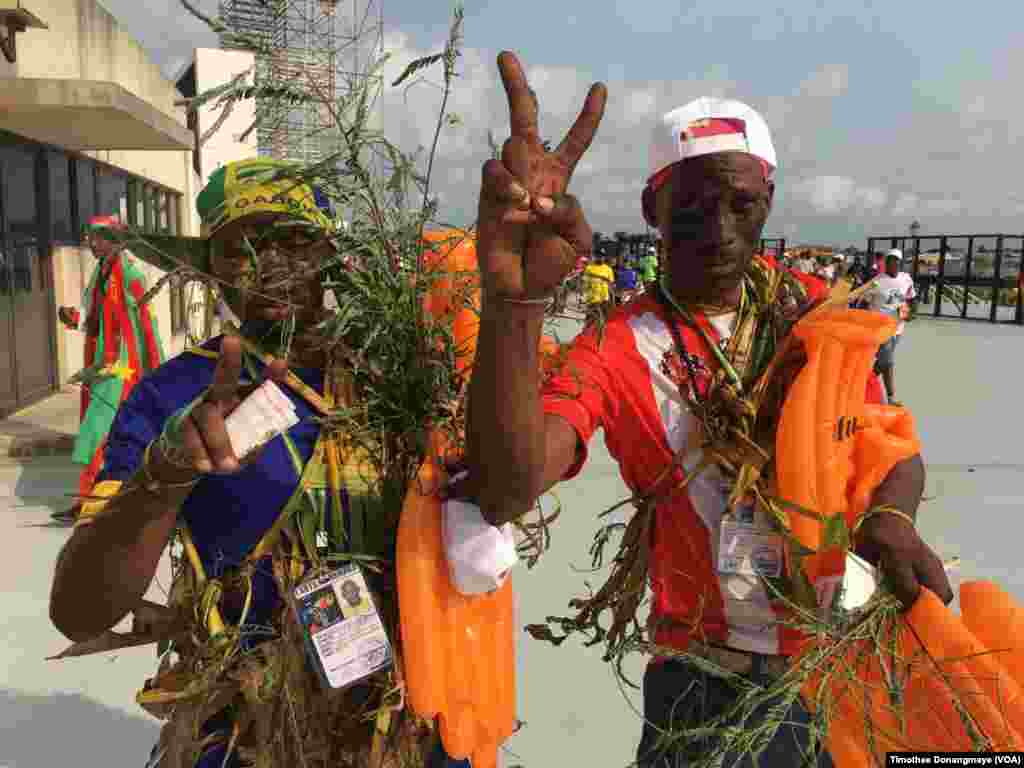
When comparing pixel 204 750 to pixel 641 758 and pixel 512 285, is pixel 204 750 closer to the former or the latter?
pixel 641 758

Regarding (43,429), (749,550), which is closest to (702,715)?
(749,550)

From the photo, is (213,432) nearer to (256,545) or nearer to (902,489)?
(256,545)

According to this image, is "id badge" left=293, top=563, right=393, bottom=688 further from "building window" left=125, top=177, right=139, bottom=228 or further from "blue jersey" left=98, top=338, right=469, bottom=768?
"building window" left=125, top=177, right=139, bottom=228

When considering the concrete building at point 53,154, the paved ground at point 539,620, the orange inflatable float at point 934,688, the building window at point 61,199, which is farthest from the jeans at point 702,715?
the building window at point 61,199

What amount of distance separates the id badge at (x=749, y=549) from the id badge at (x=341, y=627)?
2.20ft

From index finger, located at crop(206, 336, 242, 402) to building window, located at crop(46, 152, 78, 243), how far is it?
914 centimetres

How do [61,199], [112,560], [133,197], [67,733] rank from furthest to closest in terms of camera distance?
[133,197] → [61,199] → [67,733] → [112,560]

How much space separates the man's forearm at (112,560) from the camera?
1211 millimetres

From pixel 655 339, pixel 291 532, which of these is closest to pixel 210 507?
pixel 291 532

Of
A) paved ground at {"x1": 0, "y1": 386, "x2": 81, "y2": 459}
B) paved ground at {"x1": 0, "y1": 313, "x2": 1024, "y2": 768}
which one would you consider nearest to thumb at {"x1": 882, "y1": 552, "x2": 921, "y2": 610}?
paved ground at {"x1": 0, "y1": 313, "x2": 1024, "y2": 768}

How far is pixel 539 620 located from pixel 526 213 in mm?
2973

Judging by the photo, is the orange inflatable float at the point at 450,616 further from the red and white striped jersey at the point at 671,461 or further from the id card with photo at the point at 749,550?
the id card with photo at the point at 749,550

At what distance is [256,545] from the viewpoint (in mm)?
1392

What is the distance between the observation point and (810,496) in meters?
1.41
